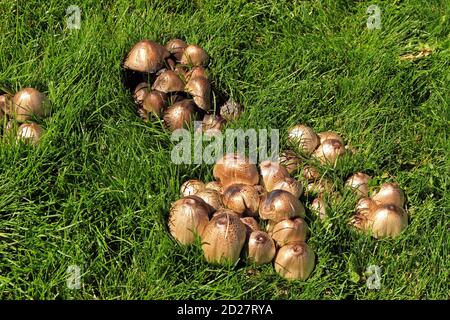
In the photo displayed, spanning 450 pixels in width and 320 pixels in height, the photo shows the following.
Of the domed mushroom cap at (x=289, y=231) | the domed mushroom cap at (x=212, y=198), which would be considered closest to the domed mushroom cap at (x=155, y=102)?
the domed mushroom cap at (x=212, y=198)

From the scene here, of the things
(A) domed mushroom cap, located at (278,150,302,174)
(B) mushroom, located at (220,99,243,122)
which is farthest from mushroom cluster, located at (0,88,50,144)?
(A) domed mushroom cap, located at (278,150,302,174)

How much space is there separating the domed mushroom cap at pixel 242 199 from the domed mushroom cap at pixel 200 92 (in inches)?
29.8

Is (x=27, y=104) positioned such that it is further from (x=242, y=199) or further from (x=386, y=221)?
(x=386, y=221)

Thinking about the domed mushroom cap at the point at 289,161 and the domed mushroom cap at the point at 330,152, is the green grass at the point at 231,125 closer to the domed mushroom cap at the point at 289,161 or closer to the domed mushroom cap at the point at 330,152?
the domed mushroom cap at the point at 330,152

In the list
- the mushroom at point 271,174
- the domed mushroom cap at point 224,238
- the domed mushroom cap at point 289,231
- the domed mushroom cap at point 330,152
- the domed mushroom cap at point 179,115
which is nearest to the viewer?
the domed mushroom cap at point 224,238

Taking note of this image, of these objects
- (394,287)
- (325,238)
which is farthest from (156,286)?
(394,287)

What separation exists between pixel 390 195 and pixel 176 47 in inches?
63.0

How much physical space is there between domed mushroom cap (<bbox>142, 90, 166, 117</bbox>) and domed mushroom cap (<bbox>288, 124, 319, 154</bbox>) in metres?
0.75

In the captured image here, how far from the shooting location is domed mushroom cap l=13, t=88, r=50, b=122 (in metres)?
3.96

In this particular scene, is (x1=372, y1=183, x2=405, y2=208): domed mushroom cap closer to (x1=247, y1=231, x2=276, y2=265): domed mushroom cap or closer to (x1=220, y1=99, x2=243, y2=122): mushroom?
(x1=247, y1=231, x2=276, y2=265): domed mushroom cap

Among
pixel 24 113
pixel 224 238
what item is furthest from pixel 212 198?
pixel 24 113

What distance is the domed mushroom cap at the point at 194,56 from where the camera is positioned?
4.50m

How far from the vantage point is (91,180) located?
12.6ft

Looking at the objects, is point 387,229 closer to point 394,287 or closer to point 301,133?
point 394,287
